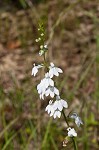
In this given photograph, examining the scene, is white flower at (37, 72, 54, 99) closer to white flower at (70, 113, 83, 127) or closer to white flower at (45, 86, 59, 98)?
white flower at (45, 86, 59, 98)

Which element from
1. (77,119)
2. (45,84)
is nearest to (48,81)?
(45,84)

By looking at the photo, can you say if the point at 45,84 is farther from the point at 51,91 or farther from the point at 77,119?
the point at 77,119

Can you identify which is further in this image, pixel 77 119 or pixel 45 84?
pixel 77 119

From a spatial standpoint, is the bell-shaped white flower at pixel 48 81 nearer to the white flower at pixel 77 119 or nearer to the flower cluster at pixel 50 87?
the flower cluster at pixel 50 87

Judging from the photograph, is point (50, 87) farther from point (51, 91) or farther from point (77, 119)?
point (77, 119)

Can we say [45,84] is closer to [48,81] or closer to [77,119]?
[48,81]

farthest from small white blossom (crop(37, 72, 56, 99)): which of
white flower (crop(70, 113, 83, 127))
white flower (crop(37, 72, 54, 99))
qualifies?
white flower (crop(70, 113, 83, 127))

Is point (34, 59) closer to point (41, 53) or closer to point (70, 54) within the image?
point (70, 54)

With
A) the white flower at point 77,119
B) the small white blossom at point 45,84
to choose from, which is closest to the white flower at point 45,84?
the small white blossom at point 45,84

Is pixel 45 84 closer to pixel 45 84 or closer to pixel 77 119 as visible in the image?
pixel 45 84

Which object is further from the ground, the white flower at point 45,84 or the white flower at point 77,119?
the white flower at point 45,84

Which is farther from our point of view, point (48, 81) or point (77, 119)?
point (77, 119)
